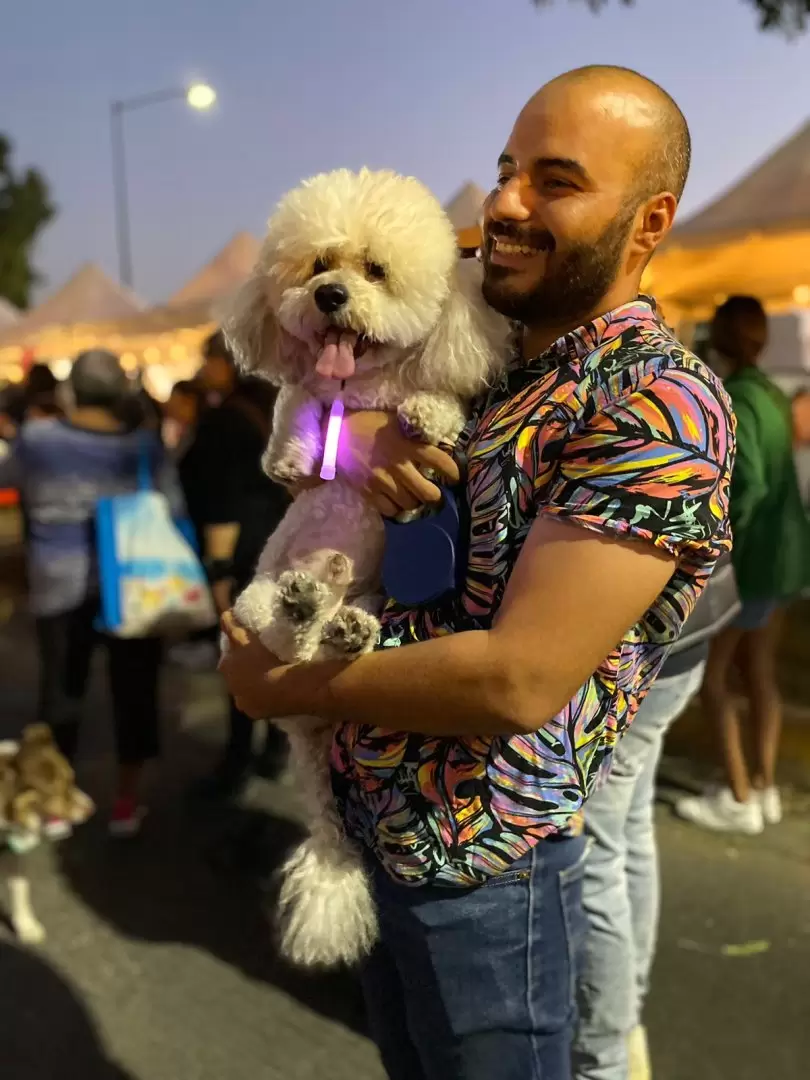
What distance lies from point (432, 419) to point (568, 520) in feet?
1.21

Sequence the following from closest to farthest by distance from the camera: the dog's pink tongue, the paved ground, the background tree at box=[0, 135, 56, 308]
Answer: the dog's pink tongue
the paved ground
the background tree at box=[0, 135, 56, 308]

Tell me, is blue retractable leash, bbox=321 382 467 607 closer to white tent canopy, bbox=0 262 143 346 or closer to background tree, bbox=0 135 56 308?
white tent canopy, bbox=0 262 143 346

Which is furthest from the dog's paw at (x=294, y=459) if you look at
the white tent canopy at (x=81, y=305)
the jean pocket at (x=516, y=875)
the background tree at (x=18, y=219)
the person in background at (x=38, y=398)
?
the background tree at (x=18, y=219)

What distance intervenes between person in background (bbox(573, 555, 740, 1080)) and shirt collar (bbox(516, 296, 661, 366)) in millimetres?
910

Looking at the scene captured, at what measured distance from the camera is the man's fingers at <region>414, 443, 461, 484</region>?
1.19 meters

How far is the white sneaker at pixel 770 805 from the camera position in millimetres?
3467

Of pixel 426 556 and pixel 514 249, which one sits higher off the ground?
pixel 514 249

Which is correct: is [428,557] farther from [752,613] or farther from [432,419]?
[752,613]

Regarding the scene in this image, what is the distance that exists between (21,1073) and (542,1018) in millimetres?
1734

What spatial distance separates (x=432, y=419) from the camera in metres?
1.28

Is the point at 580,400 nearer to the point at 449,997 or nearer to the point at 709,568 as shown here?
the point at 709,568

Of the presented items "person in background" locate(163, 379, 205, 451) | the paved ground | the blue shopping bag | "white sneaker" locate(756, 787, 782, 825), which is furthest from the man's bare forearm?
"person in background" locate(163, 379, 205, 451)

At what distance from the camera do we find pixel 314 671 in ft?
3.82

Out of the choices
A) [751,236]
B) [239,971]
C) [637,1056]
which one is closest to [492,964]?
[637,1056]
